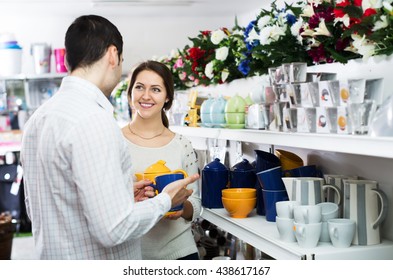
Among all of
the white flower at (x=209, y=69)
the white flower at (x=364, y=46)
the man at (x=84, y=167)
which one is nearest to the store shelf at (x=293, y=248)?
the man at (x=84, y=167)

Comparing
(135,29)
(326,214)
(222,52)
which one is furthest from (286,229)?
(135,29)

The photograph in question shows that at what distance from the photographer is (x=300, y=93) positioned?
2.18m

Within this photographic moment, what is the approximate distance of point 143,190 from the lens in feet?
7.32

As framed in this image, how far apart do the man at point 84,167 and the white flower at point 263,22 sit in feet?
3.38

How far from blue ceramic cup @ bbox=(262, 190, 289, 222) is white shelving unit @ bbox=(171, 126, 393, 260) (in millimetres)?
33

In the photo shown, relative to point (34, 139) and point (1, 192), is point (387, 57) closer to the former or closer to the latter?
point (34, 139)

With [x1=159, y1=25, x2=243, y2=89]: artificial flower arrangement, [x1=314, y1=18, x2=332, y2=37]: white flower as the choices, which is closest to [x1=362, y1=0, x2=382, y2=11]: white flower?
[x1=314, y1=18, x2=332, y2=37]: white flower

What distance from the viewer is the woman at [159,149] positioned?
2457mm

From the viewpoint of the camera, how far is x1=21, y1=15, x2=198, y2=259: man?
5.17 ft

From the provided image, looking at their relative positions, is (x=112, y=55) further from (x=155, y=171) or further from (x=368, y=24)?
(x=368, y=24)

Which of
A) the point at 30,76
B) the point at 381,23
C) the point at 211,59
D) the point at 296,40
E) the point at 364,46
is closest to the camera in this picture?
the point at 381,23

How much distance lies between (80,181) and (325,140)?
793 mm

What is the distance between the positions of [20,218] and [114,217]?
5.21 m
